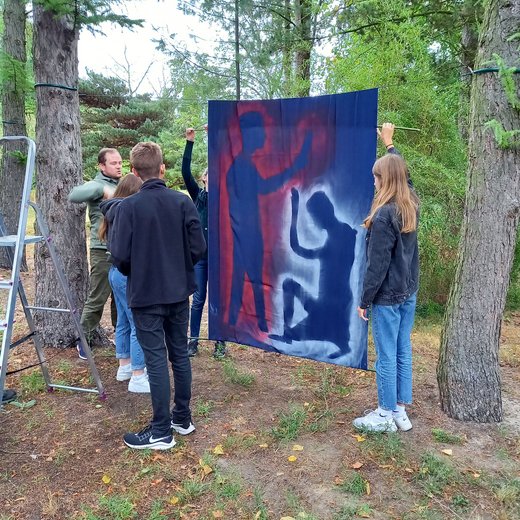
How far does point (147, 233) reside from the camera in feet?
9.23

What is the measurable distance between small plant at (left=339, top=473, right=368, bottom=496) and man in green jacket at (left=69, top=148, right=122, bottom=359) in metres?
2.69

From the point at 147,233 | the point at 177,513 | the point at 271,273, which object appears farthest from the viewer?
the point at 271,273

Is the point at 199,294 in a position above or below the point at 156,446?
above

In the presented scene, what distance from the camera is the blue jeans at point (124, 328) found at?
12.0 ft

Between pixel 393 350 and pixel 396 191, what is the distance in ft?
3.43

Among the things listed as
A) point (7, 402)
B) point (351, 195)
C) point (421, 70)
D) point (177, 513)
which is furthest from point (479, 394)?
point (421, 70)

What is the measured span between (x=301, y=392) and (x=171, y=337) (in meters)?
1.35

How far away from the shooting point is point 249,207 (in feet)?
12.5

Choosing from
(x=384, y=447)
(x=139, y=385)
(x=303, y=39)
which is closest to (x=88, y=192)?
(x=139, y=385)

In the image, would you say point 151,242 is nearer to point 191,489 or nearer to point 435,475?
point 191,489

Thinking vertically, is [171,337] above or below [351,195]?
below

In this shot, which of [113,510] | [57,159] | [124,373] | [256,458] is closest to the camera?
[113,510]

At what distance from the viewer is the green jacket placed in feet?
12.9

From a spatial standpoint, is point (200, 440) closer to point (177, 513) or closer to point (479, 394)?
point (177, 513)
